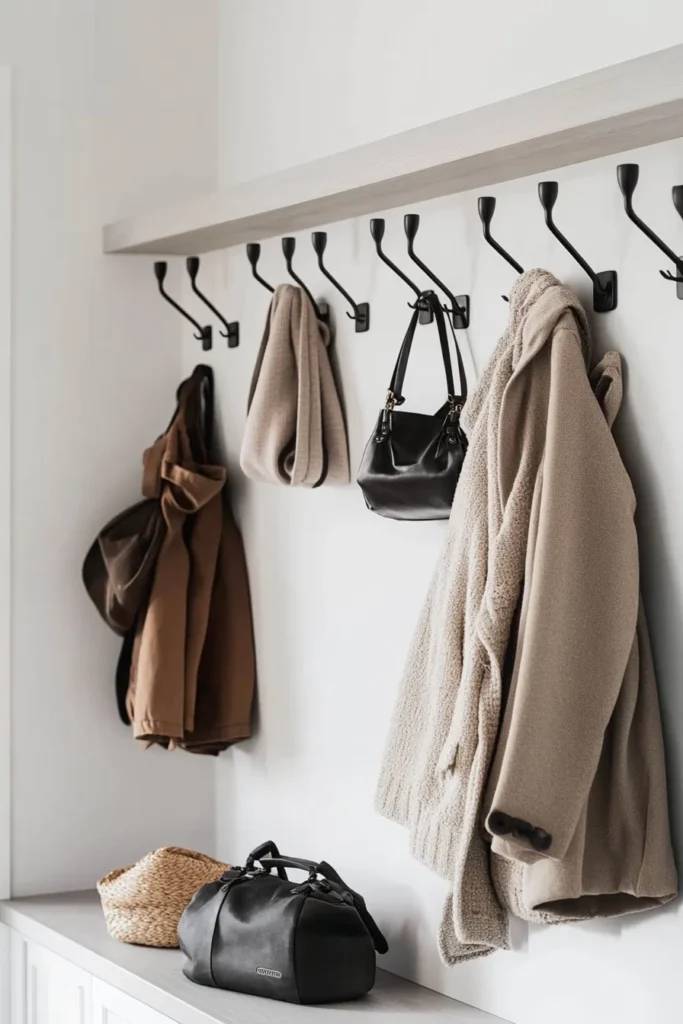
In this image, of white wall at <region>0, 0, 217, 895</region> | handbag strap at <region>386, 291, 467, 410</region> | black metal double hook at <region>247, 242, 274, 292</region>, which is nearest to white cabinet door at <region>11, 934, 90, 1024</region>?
white wall at <region>0, 0, 217, 895</region>

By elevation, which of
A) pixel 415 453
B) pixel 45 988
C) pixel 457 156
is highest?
pixel 457 156

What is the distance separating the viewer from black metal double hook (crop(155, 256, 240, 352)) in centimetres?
235

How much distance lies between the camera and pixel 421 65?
77.3 inches

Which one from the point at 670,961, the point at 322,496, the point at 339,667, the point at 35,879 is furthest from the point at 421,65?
the point at 35,879

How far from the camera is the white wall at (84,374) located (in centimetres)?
236

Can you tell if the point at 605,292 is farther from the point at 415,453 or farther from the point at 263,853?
the point at 263,853

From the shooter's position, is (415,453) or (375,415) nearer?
(415,453)

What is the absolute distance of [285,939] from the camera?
1.76 m

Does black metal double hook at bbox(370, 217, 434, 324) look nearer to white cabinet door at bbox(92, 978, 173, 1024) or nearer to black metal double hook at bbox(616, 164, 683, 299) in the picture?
black metal double hook at bbox(616, 164, 683, 299)

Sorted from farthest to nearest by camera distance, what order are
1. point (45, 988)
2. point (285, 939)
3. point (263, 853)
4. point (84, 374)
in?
point (84, 374)
point (45, 988)
point (263, 853)
point (285, 939)

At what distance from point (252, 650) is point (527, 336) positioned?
0.97 meters

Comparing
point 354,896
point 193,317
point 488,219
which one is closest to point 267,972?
point 354,896

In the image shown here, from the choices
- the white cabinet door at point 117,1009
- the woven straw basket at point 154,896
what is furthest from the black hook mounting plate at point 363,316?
the white cabinet door at point 117,1009

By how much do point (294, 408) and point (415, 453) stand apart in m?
0.33
